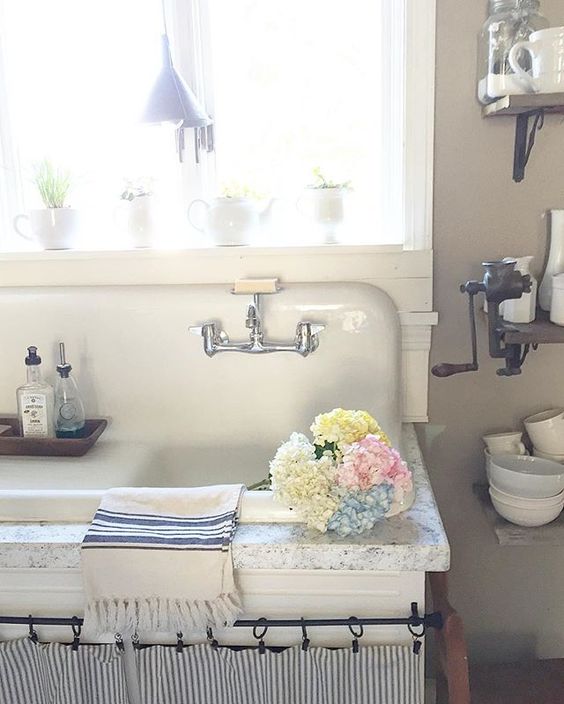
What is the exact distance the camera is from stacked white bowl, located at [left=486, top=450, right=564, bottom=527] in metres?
1.45

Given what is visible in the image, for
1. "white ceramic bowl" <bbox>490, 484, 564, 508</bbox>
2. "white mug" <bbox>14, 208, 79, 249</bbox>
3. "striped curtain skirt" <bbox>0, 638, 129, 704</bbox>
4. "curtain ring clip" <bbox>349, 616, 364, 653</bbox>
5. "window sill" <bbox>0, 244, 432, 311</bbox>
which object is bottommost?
"striped curtain skirt" <bbox>0, 638, 129, 704</bbox>

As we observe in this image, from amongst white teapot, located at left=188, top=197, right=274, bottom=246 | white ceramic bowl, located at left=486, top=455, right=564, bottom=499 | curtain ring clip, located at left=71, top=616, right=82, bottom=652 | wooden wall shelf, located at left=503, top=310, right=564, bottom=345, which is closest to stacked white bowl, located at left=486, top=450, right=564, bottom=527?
white ceramic bowl, located at left=486, top=455, right=564, bottom=499

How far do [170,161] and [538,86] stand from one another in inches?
32.7

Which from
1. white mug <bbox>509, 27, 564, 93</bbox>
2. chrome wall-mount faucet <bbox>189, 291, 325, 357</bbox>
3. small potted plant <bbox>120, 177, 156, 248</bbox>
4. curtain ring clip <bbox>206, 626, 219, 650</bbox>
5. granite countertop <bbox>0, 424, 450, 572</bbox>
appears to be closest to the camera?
granite countertop <bbox>0, 424, 450, 572</bbox>

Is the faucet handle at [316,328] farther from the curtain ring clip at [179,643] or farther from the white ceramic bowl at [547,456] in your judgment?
the curtain ring clip at [179,643]

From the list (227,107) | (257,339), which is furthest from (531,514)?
(227,107)

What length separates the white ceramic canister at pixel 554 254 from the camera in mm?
1499

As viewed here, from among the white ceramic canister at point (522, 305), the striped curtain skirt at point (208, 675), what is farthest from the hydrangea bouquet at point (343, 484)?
the white ceramic canister at point (522, 305)

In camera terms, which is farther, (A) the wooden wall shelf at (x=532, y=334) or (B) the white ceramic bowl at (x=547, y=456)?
(B) the white ceramic bowl at (x=547, y=456)

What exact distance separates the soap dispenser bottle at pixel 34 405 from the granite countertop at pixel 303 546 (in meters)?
0.35

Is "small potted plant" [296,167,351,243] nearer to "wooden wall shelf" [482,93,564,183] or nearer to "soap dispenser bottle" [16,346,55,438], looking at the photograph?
"wooden wall shelf" [482,93,564,183]

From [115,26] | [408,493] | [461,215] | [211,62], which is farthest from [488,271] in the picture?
[115,26]

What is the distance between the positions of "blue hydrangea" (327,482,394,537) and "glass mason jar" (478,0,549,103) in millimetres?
810

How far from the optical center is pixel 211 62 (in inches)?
64.1
